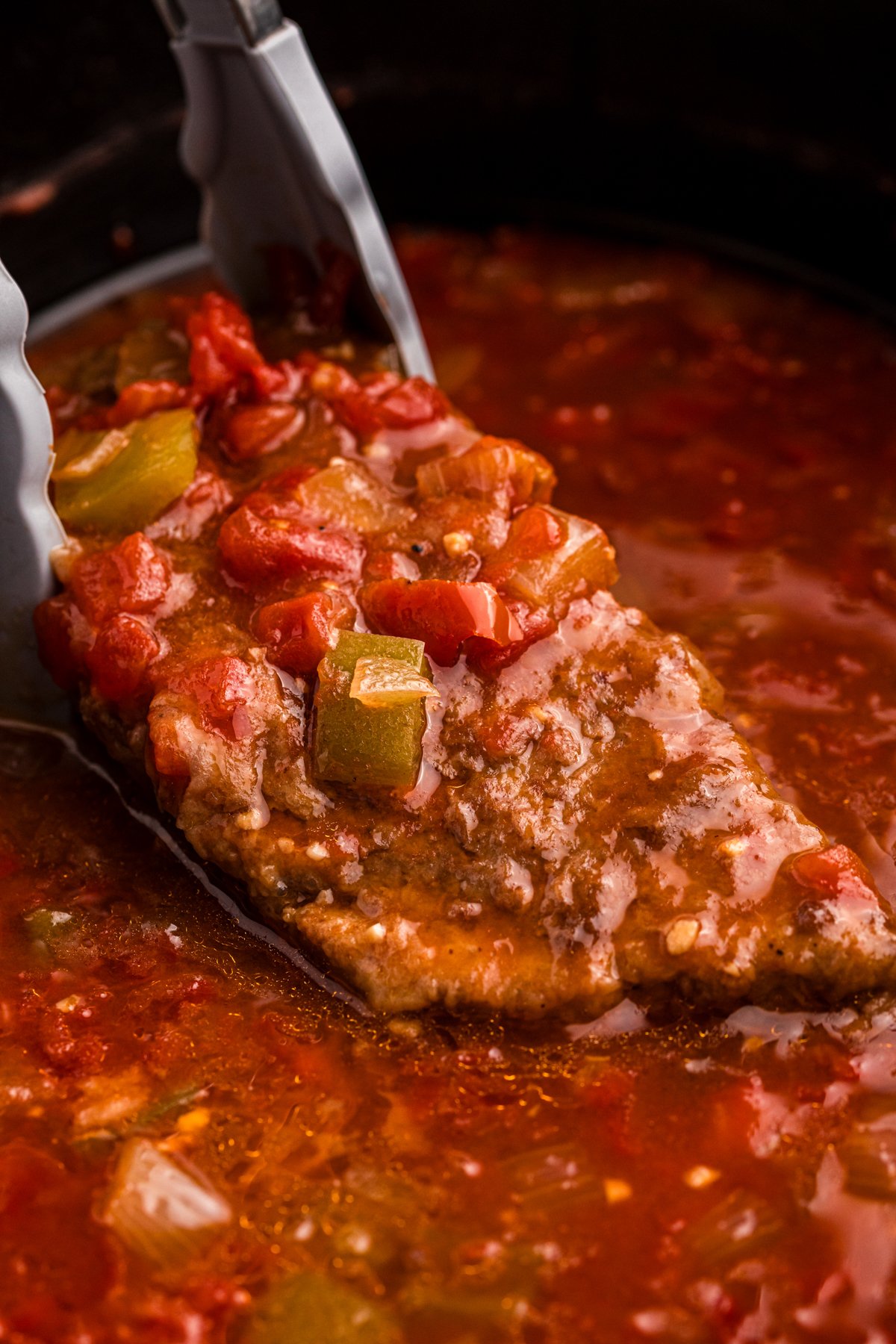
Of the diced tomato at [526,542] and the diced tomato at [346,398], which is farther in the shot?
the diced tomato at [346,398]

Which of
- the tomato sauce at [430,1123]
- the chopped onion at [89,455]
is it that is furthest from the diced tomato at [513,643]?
the chopped onion at [89,455]

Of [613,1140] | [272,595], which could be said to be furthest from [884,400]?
[613,1140]

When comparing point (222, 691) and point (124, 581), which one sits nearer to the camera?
point (222, 691)

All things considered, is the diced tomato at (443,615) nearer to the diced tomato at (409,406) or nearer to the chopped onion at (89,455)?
the diced tomato at (409,406)

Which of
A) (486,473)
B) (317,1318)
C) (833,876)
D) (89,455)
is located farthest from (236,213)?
(317,1318)

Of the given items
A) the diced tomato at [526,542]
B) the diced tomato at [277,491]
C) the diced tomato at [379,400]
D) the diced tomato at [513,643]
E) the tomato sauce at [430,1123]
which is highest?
the diced tomato at [277,491]

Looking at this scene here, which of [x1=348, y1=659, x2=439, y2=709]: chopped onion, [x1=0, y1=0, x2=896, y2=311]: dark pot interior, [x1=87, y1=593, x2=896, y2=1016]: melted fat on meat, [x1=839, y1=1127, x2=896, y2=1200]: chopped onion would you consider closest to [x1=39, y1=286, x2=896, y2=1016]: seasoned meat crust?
[x1=87, y1=593, x2=896, y2=1016]: melted fat on meat

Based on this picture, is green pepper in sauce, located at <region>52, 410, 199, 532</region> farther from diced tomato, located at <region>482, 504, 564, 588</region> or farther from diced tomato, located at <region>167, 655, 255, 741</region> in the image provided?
diced tomato, located at <region>482, 504, 564, 588</region>

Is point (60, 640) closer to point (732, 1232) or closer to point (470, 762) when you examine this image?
point (470, 762)
